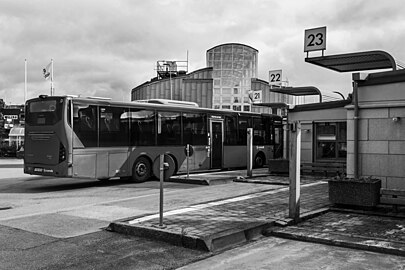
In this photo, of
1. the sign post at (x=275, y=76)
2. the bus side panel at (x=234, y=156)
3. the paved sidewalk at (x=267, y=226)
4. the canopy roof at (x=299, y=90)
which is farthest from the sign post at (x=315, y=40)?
the sign post at (x=275, y=76)

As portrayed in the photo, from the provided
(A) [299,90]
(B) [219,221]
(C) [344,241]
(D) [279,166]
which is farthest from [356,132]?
(A) [299,90]

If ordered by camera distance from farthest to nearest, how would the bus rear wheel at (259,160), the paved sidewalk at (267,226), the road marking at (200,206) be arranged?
the bus rear wheel at (259,160), the road marking at (200,206), the paved sidewalk at (267,226)

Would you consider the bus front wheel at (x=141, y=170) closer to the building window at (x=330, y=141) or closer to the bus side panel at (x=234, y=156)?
the bus side panel at (x=234, y=156)

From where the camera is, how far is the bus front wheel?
1605 centimetres

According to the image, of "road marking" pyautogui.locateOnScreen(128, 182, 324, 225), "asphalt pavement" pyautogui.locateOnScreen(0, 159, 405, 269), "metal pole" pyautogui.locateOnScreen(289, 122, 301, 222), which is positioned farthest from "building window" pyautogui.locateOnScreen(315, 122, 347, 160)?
"metal pole" pyautogui.locateOnScreen(289, 122, 301, 222)

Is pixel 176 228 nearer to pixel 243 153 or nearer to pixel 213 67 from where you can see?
pixel 243 153

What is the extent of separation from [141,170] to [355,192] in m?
9.20

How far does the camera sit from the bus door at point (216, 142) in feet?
63.6

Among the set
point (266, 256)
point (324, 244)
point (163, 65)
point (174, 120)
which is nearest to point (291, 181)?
point (324, 244)

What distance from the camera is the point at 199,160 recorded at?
18.7 metres

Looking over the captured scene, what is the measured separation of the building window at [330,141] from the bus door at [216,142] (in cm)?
480

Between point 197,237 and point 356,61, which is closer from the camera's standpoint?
point 197,237

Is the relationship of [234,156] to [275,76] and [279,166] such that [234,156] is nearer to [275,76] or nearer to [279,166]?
[279,166]

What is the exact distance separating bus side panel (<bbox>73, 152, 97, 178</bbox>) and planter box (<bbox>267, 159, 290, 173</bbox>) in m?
7.00
